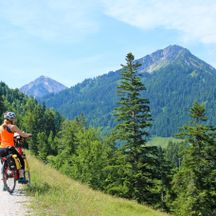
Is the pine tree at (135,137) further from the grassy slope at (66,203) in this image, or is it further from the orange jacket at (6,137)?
the orange jacket at (6,137)

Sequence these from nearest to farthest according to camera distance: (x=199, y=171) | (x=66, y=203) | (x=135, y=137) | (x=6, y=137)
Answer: (x=66, y=203) → (x=6, y=137) → (x=135, y=137) → (x=199, y=171)

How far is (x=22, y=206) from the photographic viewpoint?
12.6m

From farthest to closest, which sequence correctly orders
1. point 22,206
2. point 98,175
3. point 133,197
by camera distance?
point 98,175 < point 133,197 < point 22,206

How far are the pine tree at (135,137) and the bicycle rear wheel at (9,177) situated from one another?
19.4 m

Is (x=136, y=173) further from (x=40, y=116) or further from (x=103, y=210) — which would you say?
(x=40, y=116)

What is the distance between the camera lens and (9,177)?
14094mm

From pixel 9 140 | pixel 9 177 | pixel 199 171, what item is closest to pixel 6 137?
pixel 9 140

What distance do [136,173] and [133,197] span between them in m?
2.02

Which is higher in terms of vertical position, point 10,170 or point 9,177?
point 10,170

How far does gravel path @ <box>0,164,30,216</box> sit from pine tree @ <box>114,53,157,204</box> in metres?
19.3

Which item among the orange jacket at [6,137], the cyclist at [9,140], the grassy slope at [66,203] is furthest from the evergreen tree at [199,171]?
the orange jacket at [6,137]

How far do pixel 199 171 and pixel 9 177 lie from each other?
2464 cm

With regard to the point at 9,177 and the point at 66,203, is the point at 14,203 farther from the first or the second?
the point at 66,203

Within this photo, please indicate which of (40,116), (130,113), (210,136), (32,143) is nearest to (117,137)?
(130,113)
